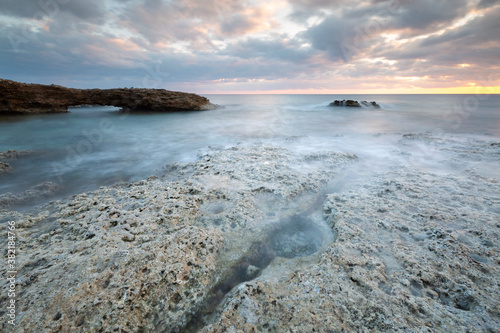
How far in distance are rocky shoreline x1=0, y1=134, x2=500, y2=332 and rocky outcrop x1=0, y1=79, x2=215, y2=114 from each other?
726 inches

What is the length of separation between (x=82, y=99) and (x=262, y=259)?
2339cm

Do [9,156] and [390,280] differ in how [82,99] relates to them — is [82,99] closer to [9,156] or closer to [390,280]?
[9,156]

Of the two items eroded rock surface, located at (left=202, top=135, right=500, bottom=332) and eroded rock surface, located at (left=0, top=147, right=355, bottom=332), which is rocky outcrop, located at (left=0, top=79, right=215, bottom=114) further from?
eroded rock surface, located at (left=202, top=135, right=500, bottom=332)

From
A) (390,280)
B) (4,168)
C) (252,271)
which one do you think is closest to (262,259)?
(252,271)

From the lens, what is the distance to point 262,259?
2426 millimetres

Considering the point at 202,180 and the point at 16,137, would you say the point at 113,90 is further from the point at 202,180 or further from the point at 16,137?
the point at 202,180

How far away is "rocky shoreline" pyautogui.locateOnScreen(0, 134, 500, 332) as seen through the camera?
1641mm

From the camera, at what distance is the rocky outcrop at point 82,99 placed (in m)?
14.7

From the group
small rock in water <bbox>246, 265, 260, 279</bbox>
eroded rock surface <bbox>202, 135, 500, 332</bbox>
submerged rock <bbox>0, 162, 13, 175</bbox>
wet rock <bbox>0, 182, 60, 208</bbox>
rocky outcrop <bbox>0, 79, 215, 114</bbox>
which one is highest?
rocky outcrop <bbox>0, 79, 215, 114</bbox>

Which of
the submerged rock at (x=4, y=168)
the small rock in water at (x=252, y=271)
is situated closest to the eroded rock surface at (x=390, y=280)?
the small rock in water at (x=252, y=271)

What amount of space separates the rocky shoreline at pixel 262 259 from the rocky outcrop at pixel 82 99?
60.5ft

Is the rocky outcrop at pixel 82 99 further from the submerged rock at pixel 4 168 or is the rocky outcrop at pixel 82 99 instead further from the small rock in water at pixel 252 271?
the small rock in water at pixel 252 271

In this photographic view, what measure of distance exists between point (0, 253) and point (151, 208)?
1510mm

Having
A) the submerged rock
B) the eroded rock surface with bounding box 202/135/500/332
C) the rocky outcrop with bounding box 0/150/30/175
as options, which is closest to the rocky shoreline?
the eroded rock surface with bounding box 202/135/500/332
